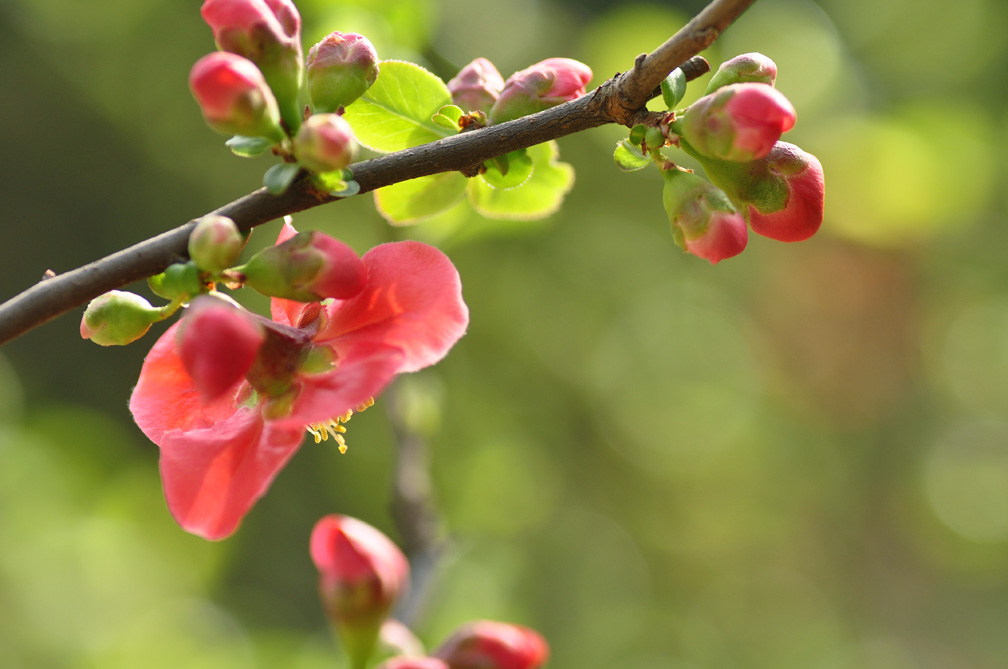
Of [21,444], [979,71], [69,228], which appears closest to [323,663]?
[21,444]

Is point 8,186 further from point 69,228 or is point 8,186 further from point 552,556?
point 552,556

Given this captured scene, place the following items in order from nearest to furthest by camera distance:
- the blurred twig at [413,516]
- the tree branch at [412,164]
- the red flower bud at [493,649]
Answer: the tree branch at [412,164] < the red flower bud at [493,649] < the blurred twig at [413,516]

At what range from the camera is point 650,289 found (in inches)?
90.2

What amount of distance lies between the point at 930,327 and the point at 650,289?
1.00 m

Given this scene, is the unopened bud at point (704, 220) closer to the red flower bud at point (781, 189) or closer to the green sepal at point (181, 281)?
the red flower bud at point (781, 189)

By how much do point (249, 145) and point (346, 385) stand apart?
105 mm

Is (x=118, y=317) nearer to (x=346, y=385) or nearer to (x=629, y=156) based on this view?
(x=346, y=385)

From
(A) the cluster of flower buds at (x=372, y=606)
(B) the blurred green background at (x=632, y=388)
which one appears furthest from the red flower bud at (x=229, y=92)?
(B) the blurred green background at (x=632, y=388)

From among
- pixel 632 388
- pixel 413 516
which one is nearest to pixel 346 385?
pixel 413 516

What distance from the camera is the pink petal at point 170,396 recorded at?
1.27 ft

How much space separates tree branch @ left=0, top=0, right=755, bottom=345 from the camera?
279 millimetres

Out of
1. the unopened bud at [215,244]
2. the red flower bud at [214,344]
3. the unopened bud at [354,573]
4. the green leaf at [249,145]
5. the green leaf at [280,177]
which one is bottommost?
the unopened bud at [354,573]

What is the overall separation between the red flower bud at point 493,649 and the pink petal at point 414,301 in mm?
235

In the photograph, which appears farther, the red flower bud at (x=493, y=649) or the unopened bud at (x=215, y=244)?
the red flower bud at (x=493, y=649)
